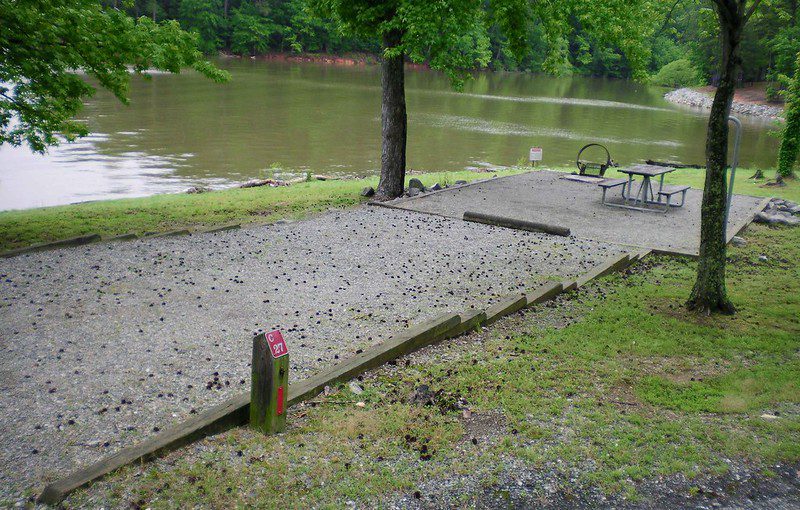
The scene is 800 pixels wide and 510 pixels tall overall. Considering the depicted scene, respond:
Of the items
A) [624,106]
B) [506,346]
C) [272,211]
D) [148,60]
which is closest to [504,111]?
[624,106]

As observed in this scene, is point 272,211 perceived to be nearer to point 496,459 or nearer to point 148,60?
point 148,60

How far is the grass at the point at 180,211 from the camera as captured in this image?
38.2ft

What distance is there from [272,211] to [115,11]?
16.2 ft

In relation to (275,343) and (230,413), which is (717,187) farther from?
(230,413)

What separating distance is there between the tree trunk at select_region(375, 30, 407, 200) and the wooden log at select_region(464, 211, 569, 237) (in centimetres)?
272

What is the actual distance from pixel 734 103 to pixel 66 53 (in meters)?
57.7

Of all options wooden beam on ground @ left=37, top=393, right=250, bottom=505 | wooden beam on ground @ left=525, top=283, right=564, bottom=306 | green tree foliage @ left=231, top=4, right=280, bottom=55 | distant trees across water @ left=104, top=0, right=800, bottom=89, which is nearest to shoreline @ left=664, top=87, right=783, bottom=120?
distant trees across water @ left=104, top=0, right=800, bottom=89

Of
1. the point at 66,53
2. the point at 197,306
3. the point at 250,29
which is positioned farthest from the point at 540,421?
the point at 250,29

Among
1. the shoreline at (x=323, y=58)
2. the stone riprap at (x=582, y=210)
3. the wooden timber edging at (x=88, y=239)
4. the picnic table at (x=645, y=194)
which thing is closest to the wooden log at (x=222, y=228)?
the wooden timber edging at (x=88, y=239)

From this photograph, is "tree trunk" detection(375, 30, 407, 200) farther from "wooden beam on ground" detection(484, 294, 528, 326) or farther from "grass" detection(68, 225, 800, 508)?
"grass" detection(68, 225, 800, 508)

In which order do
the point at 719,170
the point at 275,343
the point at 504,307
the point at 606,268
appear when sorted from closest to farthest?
the point at 275,343, the point at 719,170, the point at 504,307, the point at 606,268

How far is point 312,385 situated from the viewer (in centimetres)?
543

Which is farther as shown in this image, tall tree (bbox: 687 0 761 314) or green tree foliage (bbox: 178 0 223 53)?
green tree foliage (bbox: 178 0 223 53)

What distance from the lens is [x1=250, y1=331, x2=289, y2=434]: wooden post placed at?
4551mm
